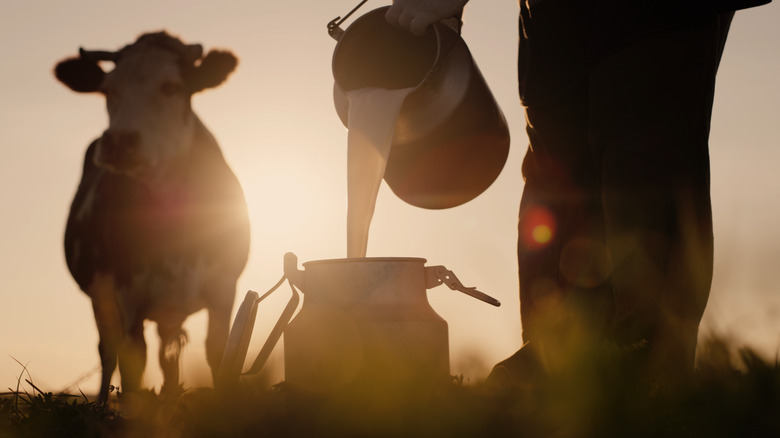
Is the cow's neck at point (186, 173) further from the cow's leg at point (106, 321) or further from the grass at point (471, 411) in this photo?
the grass at point (471, 411)

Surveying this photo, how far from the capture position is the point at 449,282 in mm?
2273

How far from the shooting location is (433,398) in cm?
157

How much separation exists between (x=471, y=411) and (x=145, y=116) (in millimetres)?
2806

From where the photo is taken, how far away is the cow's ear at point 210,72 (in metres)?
4.18

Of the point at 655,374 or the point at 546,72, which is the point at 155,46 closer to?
the point at 546,72

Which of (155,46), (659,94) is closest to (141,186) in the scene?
(155,46)

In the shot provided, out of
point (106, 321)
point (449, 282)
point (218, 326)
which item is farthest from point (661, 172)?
point (106, 321)

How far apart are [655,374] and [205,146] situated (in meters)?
3.01

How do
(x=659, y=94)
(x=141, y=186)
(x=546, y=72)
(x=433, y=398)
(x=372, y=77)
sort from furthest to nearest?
(x=141, y=186) < (x=372, y=77) < (x=546, y=72) < (x=659, y=94) < (x=433, y=398)

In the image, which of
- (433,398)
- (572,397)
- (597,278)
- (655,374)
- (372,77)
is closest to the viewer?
(572,397)

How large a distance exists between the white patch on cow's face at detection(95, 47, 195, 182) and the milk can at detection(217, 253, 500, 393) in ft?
5.99

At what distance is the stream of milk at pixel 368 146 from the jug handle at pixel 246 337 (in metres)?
0.76

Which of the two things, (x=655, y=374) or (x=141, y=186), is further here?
(x=141, y=186)

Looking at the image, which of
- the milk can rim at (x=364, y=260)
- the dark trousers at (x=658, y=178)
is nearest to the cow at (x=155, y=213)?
the milk can rim at (x=364, y=260)
